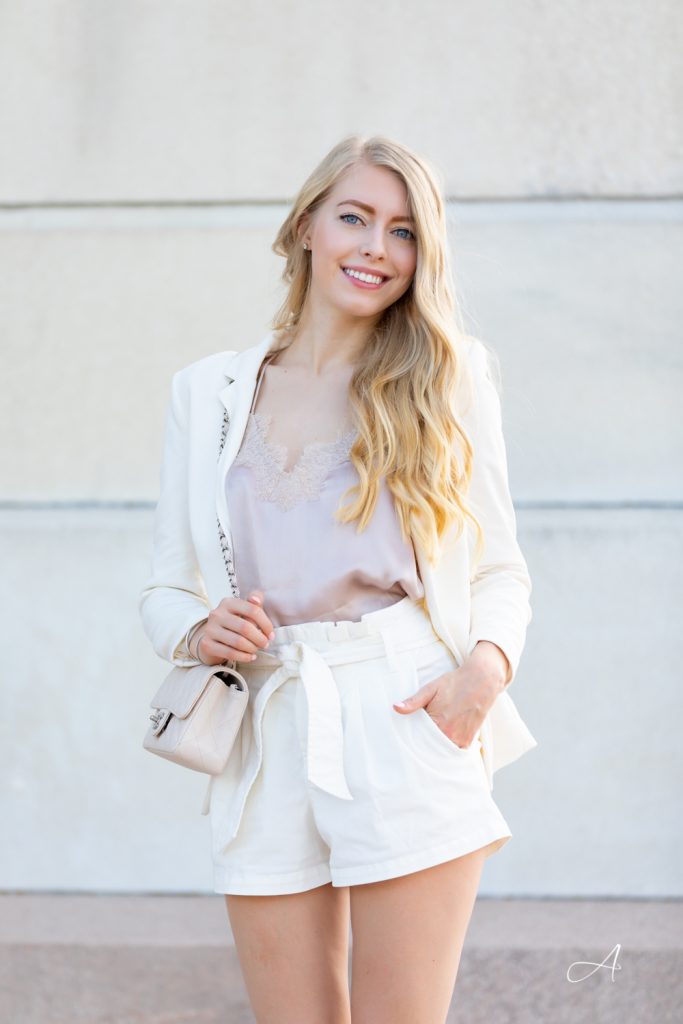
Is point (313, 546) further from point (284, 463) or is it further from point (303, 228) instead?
point (303, 228)

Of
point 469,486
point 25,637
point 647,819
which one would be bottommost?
point 647,819

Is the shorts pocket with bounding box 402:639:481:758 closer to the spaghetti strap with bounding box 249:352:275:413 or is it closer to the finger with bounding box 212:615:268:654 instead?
the finger with bounding box 212:615:268:654

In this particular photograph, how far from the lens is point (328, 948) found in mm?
2100

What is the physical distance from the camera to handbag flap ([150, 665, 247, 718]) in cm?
200

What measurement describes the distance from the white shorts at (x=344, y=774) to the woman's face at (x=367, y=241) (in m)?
0.66

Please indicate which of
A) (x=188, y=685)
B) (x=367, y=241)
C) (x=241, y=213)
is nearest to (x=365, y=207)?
(x=367, y=241)

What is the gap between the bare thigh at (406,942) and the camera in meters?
1.98

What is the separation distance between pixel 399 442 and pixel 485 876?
7.50ft

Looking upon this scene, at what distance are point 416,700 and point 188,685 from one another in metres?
0.42

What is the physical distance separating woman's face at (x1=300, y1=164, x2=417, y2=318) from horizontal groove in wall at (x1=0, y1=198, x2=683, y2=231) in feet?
5.45

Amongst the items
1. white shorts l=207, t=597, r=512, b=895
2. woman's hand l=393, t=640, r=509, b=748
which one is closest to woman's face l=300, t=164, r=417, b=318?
white shorts l=207, t=597, r=512, b=895

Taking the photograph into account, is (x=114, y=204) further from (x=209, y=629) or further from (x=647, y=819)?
(x=647, y=819)

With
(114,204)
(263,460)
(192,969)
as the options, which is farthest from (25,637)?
(263,460)

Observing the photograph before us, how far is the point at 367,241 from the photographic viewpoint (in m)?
2.25
